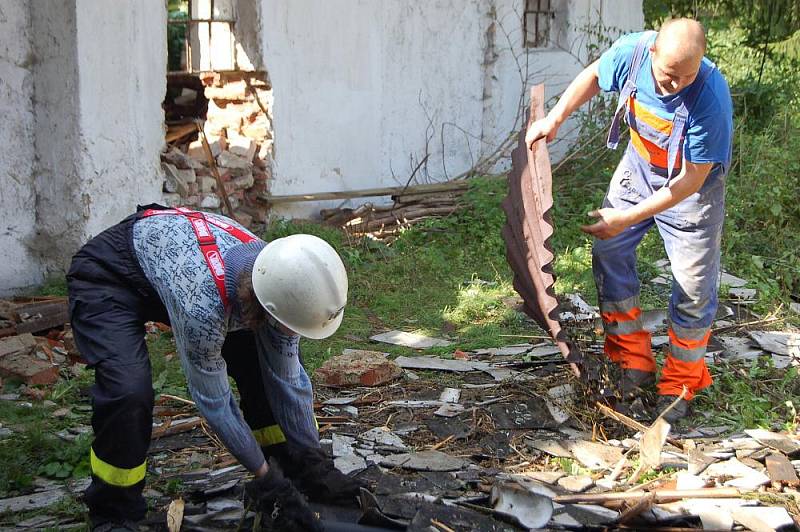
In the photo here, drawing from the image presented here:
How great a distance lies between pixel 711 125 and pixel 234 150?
16.8 feet

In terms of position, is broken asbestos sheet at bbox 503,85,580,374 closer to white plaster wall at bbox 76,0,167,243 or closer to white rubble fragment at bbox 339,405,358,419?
white rubble fragment at bbox 339,405,358,419

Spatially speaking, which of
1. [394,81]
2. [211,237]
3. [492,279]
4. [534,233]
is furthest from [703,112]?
[394,81]

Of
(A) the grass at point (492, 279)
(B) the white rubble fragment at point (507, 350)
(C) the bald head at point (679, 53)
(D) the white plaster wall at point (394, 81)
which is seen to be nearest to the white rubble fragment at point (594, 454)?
(A) the grass at point (492, 279)

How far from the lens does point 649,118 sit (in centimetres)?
480

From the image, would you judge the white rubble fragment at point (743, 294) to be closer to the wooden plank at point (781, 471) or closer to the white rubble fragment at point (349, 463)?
the wooden plank at point (781, 471)

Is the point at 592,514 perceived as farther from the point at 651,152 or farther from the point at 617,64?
the point at 617,64

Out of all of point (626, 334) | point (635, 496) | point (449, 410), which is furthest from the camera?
point (626, 334)

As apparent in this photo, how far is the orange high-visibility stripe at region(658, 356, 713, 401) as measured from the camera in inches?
202

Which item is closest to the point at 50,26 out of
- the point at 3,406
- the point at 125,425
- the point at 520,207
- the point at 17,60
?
the point at 17,60

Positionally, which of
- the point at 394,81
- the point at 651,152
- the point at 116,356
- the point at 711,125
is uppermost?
the point at 394,81

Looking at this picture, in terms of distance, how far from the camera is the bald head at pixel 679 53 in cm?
432

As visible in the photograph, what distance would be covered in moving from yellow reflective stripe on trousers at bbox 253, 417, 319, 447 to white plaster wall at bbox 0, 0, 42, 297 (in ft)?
12.2

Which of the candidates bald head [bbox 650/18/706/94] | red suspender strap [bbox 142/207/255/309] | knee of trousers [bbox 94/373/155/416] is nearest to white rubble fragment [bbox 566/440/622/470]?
bald head [bbox 650/18/706/94]

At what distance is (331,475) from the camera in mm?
3711
